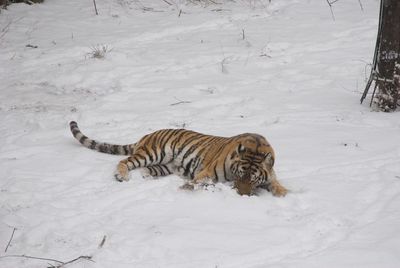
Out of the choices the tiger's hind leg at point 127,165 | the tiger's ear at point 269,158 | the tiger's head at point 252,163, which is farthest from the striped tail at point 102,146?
the tiger's ear at point 269,158

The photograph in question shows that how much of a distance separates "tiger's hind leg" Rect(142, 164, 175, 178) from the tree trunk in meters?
3.50

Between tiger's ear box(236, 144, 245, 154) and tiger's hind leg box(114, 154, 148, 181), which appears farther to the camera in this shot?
tiger's hind leg box(114, 154, 148, 181)

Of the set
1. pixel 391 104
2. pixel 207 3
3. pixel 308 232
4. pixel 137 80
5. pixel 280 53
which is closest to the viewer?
pixel 308 232

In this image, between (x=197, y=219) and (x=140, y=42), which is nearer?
(x=197, y=219)

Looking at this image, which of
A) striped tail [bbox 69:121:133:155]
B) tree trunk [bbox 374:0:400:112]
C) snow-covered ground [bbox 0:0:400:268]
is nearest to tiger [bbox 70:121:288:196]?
striped tail [bbox 69:121:133:155]

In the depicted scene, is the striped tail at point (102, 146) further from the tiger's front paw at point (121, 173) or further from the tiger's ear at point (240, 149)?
the tiger's ear at point (240, 149)

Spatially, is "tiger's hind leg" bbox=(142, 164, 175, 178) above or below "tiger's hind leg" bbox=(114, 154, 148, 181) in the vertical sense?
below

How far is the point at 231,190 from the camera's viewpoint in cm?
521

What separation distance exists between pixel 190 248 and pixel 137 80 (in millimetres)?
5528

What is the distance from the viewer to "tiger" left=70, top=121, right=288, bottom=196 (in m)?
5.24

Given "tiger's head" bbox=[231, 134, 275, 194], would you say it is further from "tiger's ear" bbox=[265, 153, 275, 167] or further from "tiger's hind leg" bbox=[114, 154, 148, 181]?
"tiger's hind leg" bbox=[114, 154, 148, 181]

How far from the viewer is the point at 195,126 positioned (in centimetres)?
759

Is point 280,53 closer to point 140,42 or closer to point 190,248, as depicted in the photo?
point 140,42

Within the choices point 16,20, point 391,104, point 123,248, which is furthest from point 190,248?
point 16,20
